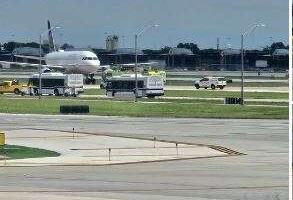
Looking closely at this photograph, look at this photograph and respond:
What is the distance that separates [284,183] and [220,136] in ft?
85.7

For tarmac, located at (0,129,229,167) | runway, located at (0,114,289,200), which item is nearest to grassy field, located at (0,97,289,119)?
runway, located at (0,114,289,200)

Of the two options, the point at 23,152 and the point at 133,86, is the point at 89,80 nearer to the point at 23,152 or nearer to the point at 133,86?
the point at 133,86

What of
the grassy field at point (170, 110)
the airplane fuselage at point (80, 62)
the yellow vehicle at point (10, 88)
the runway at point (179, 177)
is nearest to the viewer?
the runway at point (179, 177)

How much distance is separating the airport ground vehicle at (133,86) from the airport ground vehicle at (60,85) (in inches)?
352

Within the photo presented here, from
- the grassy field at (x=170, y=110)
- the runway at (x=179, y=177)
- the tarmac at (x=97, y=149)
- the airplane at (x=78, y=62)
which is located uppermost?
the airplane at (x=78, y=62)

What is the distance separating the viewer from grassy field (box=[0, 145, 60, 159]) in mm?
40750

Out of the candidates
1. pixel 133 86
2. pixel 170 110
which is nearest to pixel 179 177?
pixel 170 110

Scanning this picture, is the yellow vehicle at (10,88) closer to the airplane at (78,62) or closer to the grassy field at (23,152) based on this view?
the airplane at (78,62)

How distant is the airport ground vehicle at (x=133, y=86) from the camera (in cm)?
12381

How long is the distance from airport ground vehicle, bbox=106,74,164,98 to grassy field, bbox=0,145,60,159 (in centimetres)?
7815

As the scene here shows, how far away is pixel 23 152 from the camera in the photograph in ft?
140

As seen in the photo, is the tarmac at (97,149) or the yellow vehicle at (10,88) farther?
the yellow vehicle at (10,88)

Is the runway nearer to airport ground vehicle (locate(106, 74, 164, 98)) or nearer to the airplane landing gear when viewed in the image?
airport ground vehicle (locate(106, 74, 164, 98))

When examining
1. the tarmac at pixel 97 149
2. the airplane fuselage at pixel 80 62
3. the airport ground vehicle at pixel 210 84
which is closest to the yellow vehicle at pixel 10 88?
the airplane fuselage at pixel 80 62
